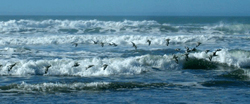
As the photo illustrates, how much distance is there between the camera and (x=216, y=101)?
1405 centimetres

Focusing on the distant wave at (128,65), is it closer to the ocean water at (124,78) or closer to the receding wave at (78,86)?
the ocean water at (124,78)

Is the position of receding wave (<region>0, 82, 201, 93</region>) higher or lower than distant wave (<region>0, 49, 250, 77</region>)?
lower

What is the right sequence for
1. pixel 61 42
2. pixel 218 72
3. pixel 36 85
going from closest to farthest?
pixel 36 85 < pixel 218 72 < pixel 61 42

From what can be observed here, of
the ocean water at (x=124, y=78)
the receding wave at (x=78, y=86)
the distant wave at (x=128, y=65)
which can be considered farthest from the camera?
the distant wave at (x=128, y=65)

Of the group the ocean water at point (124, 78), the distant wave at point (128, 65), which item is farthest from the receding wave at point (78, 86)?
the distant wave at point (128, 65)

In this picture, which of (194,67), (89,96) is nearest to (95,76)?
(89,96)

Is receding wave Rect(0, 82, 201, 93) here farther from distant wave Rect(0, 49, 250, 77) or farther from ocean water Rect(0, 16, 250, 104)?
distant wave Rect(0, 49, 250, 77)

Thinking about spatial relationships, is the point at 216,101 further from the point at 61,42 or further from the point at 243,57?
the point at 61,42

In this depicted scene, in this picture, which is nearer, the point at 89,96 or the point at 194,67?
the point at 89,96

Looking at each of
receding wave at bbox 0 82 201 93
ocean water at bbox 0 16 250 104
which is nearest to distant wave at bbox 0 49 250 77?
ocean water at bbox 0 16 250 104

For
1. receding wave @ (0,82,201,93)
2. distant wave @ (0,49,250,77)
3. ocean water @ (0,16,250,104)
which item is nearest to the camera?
ocean water @ (0,16,250,104)

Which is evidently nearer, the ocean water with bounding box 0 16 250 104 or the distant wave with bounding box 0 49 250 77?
the ocean water with bounding box 0 16 250 104

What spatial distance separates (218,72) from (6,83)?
10.3m

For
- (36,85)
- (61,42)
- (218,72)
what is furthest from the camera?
(61,42)
